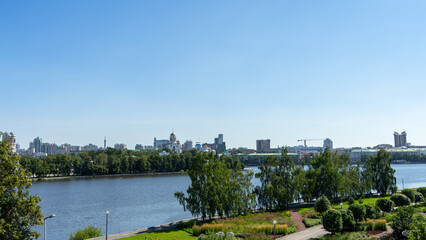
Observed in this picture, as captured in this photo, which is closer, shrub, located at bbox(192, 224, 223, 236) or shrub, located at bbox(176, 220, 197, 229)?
shrub, located at bbox(192, 224, 223, 236)

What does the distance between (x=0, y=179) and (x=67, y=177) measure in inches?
3797

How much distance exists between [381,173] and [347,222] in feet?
108

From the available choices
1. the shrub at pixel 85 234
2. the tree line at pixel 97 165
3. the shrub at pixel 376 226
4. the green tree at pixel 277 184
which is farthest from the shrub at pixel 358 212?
the tree line at pixel 97 165

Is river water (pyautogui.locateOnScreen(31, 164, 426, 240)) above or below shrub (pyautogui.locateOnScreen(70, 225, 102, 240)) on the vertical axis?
below

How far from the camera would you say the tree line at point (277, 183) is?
38531 mm

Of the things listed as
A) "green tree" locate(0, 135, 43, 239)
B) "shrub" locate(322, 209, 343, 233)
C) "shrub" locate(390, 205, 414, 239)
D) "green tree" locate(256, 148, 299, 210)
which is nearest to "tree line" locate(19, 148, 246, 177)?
"green tree" locate(256, 148, 299, 210)

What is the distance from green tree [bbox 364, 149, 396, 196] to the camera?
5709 cm

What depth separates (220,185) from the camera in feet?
129

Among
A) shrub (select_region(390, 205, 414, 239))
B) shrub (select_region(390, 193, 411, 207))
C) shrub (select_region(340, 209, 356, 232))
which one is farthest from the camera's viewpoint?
shrub (select_region(390, 193, 411, 207))

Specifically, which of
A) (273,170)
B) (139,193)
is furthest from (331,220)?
(139,193)

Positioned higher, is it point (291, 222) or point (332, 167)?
point (332, 167)

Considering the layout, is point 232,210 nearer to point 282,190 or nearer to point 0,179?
point 282,190

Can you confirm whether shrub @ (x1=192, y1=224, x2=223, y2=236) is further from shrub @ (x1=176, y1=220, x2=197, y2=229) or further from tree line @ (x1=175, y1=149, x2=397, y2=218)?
tree line @ (x1=175, y1=149, x2=397, y2=218)

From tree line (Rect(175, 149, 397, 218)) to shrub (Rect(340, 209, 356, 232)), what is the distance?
1320 centimetres
